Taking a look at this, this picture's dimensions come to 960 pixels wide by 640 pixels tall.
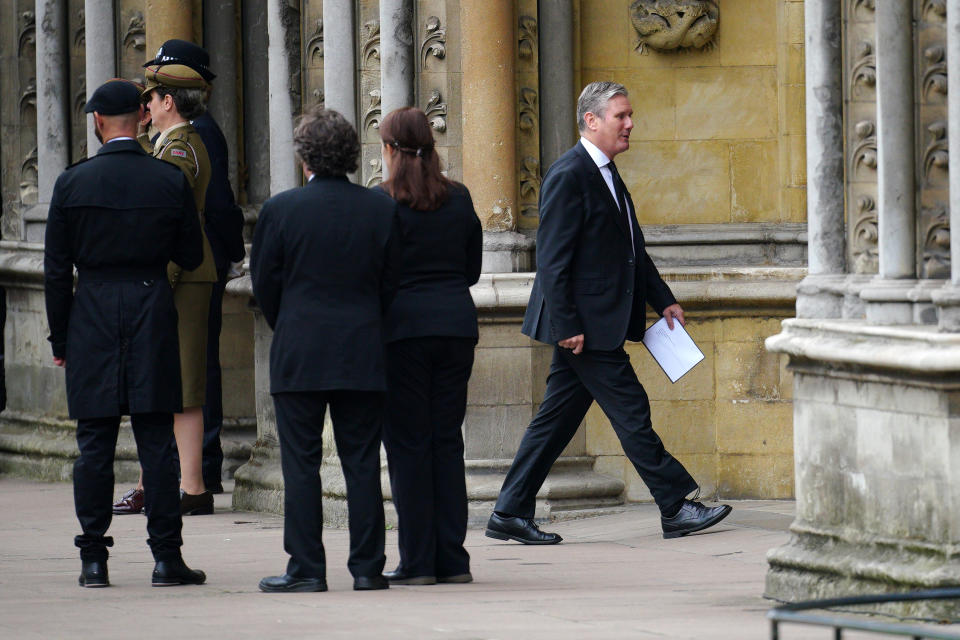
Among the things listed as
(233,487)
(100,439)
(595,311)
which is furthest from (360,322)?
(233,487)

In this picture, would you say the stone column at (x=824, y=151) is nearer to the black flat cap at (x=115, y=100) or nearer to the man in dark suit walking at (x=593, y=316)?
the man in dark suit walking at (x=593, y=316)

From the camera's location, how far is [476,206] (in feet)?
29.7

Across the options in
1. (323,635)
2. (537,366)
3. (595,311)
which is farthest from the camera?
(537,366)

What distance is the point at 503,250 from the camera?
9.08 meters

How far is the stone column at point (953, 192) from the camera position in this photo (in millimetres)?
6102

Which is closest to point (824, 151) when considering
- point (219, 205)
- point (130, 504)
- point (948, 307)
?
point (948, 307)

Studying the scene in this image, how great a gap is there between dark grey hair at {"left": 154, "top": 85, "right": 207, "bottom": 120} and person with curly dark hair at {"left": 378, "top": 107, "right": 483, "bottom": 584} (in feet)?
8.10

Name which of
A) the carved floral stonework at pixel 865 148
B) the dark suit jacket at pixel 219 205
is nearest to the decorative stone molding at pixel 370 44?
the dark suit jacket at pixel 219 205

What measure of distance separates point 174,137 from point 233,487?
91.3 inches

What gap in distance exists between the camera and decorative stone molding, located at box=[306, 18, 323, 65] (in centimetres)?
1020

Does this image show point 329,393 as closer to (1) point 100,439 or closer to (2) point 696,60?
(1) point 100,439

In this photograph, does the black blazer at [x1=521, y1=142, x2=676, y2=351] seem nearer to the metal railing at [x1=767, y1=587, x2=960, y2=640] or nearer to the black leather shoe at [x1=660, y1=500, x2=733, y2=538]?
the black leather shoe at [x1=660, y1=500, x2=733, y2=538]

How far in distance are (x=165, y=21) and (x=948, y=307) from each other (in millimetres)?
6152

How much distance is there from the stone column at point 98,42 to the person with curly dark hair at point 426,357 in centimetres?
469
